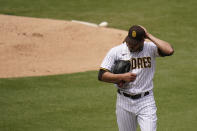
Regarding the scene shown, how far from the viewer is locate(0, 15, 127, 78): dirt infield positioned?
13575 mm

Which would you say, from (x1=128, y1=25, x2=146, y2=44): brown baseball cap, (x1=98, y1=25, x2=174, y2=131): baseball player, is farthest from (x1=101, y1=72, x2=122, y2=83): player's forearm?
(x1=128, y1=25, x2=146, y2=44): brown baseball cap

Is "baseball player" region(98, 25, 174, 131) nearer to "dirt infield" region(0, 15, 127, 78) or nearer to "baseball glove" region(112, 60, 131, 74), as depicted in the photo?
"baseball glove" region(112, 60, 131, 74)

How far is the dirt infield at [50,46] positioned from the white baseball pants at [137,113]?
6.52 meters

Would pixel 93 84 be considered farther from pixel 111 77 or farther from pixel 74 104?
pixel 111 77

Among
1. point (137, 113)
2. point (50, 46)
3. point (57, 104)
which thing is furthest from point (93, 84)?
point (137, 113)

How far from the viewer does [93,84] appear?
11625 mm

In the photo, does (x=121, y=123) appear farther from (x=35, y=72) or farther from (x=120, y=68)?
(x=35, y=72)

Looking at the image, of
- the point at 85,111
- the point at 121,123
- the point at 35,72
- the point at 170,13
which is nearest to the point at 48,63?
the point at 35,72

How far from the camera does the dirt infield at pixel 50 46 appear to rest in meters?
13.6

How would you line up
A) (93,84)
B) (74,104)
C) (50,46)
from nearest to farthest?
(74,104), (93,84), (50,46)

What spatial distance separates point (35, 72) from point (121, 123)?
6.80 meters

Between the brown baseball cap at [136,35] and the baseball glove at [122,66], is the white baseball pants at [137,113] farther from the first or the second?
the brown baseball cap at [136,35]

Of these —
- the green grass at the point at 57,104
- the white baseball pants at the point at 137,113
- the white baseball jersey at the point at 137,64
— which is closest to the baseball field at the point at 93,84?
the green grass at the point at 57,104

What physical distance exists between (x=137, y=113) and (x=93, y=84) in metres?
5.17
